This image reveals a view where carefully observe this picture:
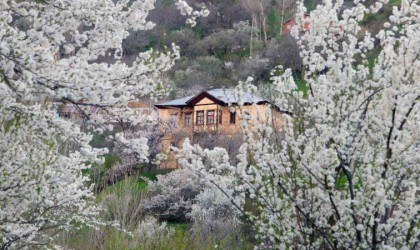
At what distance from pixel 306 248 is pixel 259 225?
42cm

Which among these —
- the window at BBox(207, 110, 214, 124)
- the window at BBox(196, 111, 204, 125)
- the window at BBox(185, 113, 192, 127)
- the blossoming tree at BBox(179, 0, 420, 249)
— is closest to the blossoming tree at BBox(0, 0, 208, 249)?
the blossoming tree at BBox(179, 0, 420, 249)

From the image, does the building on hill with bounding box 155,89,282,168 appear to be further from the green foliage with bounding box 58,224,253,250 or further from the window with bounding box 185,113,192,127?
the green foliage with bounding box 58,224,253,250

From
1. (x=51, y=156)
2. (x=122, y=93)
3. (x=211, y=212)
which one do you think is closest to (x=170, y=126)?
(x=211, y=212)

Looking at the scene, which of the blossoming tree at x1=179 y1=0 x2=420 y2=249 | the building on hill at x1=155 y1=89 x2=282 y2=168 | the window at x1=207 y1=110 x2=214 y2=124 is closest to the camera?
the blossoming tree at x1=179 y1=0 x2=420 y2=249

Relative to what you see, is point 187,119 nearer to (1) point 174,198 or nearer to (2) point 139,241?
(1) point 174,198

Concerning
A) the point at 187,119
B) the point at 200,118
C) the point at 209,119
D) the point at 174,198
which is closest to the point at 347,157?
the point at 174,198

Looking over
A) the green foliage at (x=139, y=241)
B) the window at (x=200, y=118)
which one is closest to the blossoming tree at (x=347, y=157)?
the green foliage at (x=139, y=241)

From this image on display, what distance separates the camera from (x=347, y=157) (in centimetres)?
414

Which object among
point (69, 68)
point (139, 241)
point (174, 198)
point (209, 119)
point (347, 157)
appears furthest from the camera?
point (209, 119)

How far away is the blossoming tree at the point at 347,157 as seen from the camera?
3963mm

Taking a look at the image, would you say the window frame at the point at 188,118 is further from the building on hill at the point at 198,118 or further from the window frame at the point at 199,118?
the window frame at the point at 199,118

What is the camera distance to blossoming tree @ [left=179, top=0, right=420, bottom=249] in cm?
396

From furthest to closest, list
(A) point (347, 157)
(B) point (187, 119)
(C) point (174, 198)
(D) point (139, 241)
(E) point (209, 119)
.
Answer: (B) point (187, 119) → (E) point (209, 119) → (C) point (174, 198) → (D) point (139, 241) → (A) point (347, 157)

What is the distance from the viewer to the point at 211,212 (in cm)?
1452
